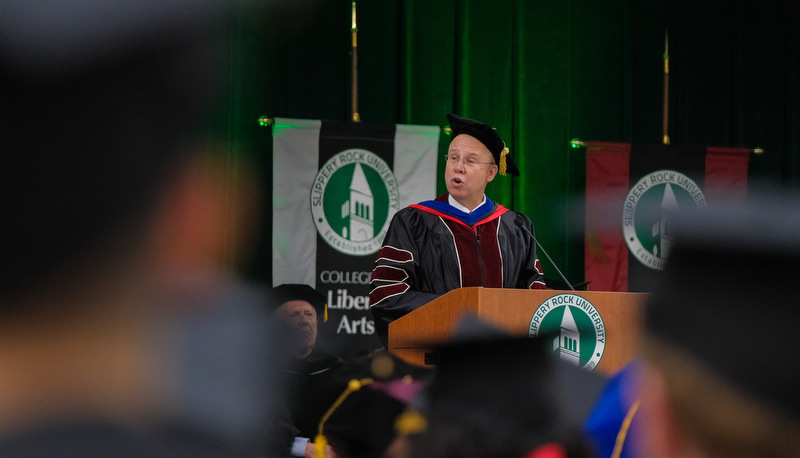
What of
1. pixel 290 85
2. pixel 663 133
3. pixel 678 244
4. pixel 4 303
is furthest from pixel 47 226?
pixel 663 133

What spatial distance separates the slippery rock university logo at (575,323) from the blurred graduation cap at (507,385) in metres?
1.75

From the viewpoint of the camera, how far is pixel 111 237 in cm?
29

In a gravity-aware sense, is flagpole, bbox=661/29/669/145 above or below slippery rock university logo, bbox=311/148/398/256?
above

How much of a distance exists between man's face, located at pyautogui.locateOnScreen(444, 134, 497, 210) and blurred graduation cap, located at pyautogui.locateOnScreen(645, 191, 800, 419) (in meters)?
3.17

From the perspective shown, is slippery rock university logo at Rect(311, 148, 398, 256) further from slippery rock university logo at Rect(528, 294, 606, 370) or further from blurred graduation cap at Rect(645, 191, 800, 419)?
blurred graduation cap at Rect(645, 191, 800, 419)

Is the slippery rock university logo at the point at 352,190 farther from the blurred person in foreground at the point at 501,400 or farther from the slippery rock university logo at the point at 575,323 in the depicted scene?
the blurred person in foreground at the point at 501,400

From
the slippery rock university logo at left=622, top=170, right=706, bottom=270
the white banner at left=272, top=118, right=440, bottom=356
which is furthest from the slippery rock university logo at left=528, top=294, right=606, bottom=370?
the slippery rock university logo at left=622, top=170, right=706, bottom=270

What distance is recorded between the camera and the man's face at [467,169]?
3.65m

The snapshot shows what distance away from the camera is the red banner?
590 cm

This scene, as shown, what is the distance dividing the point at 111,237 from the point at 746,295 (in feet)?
1.17

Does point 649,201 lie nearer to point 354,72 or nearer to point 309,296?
point 354,72

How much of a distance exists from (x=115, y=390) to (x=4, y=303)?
0.05 metres

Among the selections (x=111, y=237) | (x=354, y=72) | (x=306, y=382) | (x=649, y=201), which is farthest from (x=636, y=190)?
(x=111, y=237)

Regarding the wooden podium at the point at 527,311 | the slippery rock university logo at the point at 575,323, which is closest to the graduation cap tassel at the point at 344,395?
the wooden podium at the point at 527,311
